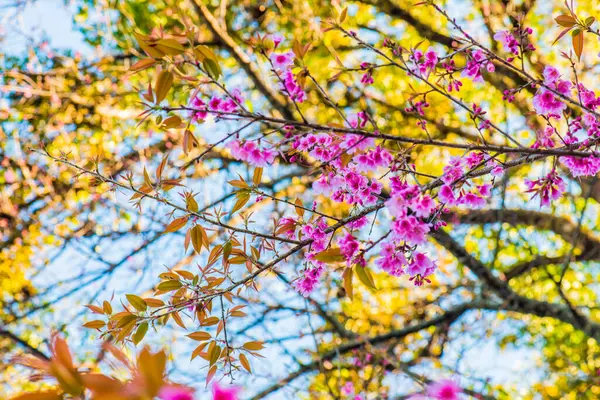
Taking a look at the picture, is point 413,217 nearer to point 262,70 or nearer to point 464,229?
point 262,70

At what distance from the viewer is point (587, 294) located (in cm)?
608

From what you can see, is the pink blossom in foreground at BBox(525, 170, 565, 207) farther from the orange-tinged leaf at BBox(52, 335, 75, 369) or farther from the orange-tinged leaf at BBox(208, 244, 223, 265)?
the orange-tinged leaf at BBox(52, 335, 75, 369)

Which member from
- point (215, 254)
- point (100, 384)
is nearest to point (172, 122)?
point (215, 254)

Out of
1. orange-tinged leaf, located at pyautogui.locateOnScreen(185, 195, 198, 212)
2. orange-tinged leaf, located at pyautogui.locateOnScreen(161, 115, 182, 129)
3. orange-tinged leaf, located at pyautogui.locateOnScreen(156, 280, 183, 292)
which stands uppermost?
orange-tinged leaf, located at pyautogui.locateOnScreen(161, 115, 182, 129)

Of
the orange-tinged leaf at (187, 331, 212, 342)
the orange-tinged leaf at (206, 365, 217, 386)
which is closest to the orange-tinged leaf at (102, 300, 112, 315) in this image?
the orange-tinged leaf at (187, 331, 212, 342)

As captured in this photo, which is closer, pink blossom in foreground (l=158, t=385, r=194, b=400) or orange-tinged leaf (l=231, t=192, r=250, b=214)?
pink blossom in foreground (l=158, t=385, r=194, b=400)

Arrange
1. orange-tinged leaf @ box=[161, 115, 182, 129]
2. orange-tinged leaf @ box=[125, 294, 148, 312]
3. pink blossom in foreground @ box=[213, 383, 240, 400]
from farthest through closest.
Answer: orange-tinged leaf @ box=[125, 294, 148, 312]
orange-tinged leaf @ box=[161, 115, 182, 129]
pink blossom in foreground @ box=[213, 383, 240, 400]

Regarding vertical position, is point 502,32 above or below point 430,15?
below

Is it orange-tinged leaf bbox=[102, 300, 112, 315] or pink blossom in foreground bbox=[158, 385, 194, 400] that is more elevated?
orange-tinged leaf bbox=[102, 300, 112, 315]

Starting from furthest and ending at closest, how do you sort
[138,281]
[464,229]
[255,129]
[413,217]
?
[464,229]
[255,129]
[138,281]
[413,217]

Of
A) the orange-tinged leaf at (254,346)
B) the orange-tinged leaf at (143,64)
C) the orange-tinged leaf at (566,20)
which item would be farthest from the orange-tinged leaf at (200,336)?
the orange-tinged leaf at (566,20)

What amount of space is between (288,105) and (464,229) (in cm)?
234

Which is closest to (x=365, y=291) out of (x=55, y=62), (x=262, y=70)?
(x=262, y=70)

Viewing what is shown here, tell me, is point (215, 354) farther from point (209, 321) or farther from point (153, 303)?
point (153, 303)
